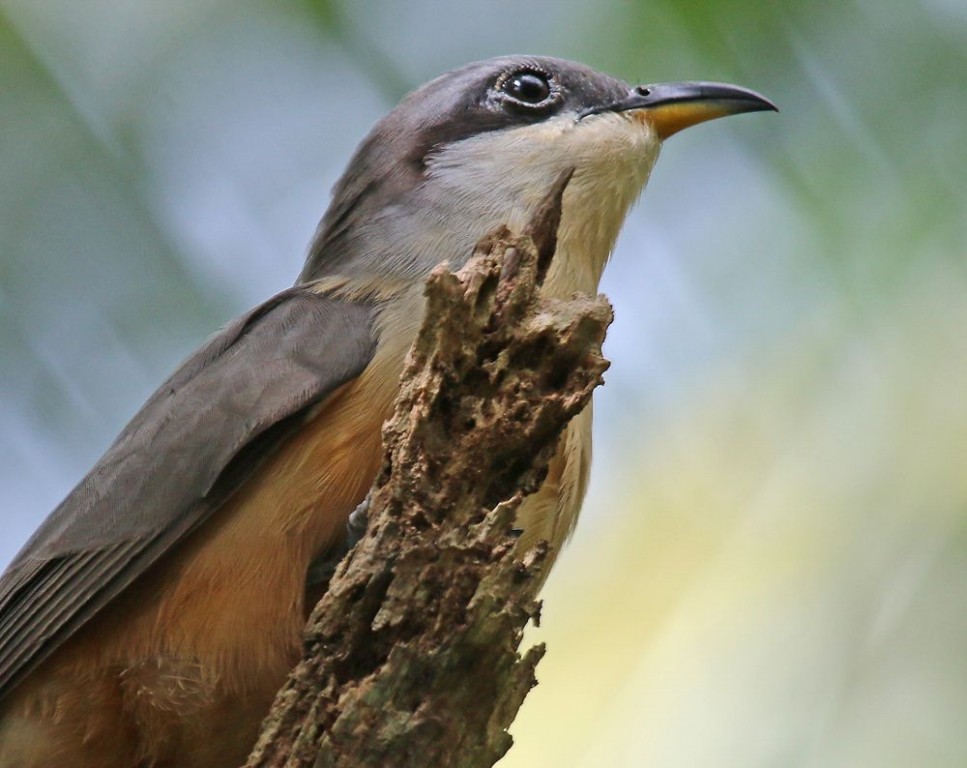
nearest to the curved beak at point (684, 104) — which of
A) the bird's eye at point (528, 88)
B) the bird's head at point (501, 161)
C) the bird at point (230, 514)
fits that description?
the bird's head at point (501, 161)

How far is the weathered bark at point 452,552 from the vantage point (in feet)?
13.1

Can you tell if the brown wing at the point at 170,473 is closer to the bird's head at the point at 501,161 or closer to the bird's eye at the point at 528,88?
the bird's head at the point at 501,161

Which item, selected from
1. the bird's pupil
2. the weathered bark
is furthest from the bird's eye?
the weathered bark

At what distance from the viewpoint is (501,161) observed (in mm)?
6117

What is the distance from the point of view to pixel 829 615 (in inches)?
278

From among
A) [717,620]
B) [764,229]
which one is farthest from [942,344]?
[717,620]

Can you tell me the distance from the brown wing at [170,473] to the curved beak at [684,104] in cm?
164

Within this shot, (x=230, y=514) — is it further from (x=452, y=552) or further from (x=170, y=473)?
(x=452, y=552)

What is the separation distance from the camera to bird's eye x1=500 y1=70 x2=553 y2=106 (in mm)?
6445

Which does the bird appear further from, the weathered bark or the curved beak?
the weathered bark

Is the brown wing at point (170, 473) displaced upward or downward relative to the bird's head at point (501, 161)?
downward

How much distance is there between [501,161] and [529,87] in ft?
1.82

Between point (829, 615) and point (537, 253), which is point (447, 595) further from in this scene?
point (829, 615)

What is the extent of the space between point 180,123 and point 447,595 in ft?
14.4
